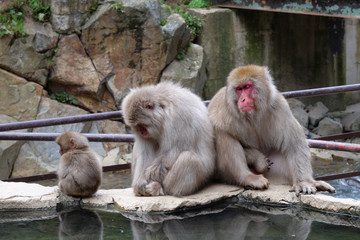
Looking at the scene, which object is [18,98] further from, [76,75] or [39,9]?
[39,9]

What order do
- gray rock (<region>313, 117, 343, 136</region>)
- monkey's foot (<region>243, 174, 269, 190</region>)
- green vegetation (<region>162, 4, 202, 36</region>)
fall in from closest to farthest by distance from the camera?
monkey's foot (<region>243, 174, 269, 190</region>)
green vegetation (<region>162, 4, 202, 36</region>)
gray rock (<region>313, 117, 343, 136</region>)

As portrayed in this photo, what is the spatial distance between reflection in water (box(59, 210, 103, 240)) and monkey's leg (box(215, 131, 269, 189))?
1.09 metres

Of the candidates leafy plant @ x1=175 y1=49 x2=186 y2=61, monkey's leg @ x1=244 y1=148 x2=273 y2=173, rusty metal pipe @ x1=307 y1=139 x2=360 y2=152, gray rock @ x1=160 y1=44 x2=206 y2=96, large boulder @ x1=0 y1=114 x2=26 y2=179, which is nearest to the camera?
rusty metal pipe @ x1=307 y1=139 x2=360 y2=152

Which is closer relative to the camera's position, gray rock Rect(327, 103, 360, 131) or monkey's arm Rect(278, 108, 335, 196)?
monkey's arm Rect(278, 108, 335, 196)

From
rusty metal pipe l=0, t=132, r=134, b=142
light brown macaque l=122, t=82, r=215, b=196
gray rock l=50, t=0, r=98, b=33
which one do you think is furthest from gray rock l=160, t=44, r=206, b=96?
light brown macaque l=122, t=82, r=215, b=196

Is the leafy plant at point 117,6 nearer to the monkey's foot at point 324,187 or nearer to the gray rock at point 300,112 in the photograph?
the gray rock at point 300,112

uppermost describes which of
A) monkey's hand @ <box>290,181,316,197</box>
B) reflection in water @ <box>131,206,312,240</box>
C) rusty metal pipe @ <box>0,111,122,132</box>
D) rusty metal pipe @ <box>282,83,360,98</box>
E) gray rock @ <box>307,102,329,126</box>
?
rusty metal pipe @ <box>282,83,360,98</box>

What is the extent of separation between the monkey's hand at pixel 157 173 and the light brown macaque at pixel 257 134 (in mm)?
474

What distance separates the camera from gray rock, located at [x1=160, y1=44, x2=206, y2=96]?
11.9 meters

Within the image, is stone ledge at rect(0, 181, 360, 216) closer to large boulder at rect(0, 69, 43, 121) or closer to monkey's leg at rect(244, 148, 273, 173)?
monkey's leg at rect(244, 148, 273, 173)

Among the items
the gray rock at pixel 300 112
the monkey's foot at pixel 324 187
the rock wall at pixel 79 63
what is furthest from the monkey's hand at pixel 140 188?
the gray rock at pixel 300 112

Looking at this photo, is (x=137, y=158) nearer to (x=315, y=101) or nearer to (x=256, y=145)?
(x=256, y=145)

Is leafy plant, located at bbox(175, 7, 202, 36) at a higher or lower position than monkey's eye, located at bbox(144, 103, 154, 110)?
higher

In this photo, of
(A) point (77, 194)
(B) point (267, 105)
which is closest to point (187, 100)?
(B) point (267, 105)
